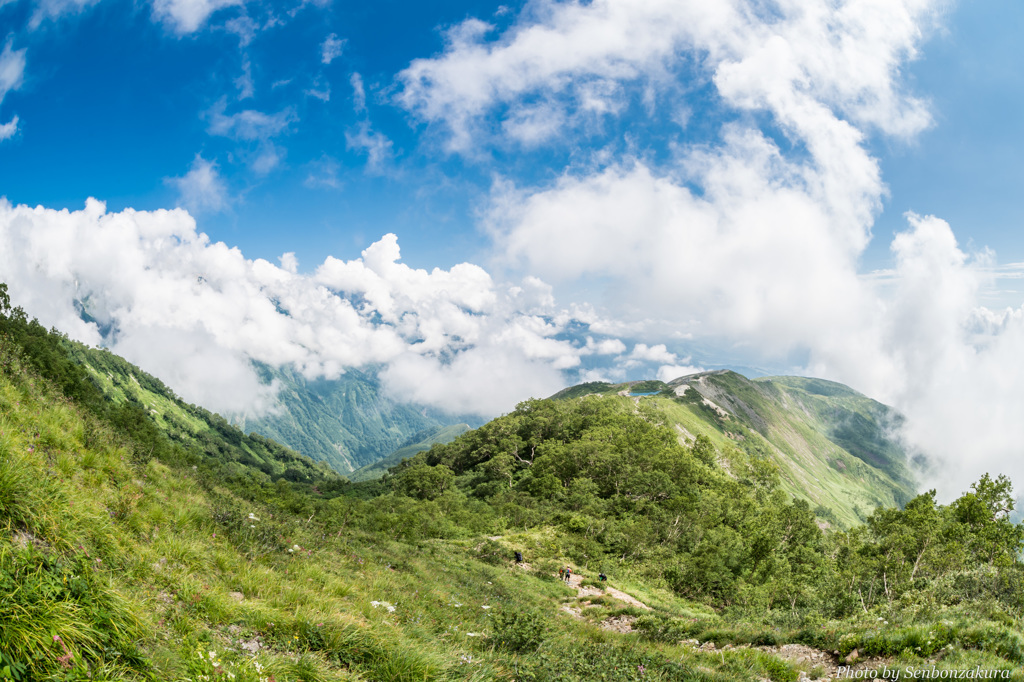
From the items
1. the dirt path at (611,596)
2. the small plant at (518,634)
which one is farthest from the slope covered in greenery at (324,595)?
the dirt path at (611,596)

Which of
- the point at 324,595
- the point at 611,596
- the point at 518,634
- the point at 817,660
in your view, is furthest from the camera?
the point at 611,596

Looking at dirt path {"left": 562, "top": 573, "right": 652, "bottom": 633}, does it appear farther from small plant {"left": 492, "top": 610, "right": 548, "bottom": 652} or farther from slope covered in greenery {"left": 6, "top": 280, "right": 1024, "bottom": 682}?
small plant {"left": 492, "top": 610, "right": 548, "bottom": 652}

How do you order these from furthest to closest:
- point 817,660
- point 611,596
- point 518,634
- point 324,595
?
point 611,596, point 817,660, point 518,634, point 324,595

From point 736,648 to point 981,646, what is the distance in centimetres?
717

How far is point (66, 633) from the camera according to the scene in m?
5.00

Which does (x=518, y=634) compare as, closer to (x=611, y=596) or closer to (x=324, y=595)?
(x=324, y=595)

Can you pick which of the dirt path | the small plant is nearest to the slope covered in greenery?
the small plant

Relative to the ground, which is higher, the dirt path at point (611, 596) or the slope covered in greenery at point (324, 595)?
the slope covered in greenery at point (324, 595)

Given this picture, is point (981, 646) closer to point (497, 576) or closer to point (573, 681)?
point (573, 681)

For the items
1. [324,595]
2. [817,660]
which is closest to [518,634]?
[324,595]

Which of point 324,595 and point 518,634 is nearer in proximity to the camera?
point 324,595

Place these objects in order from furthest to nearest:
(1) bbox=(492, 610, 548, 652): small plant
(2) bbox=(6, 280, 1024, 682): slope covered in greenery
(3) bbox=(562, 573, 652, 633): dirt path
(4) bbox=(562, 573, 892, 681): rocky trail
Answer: (3) bbox=(562, 573, 652, 633): dirt path
(4) bbox=(562, 573, 892, 681): rocky trail
(1) bbox=(492, 610, 548, 652): small plant
(2) bbox=(6, 280, 1024, 682): slope covered in greenery

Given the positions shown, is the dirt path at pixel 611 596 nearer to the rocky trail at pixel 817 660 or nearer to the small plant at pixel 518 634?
the rocky trail at pixel 817 660

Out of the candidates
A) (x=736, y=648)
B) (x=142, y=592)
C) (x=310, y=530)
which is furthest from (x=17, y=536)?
(x=736, y=648)
